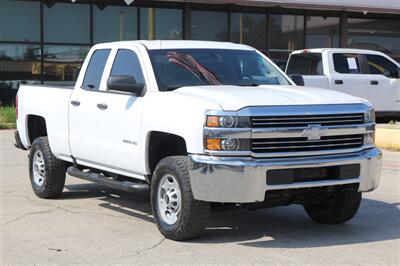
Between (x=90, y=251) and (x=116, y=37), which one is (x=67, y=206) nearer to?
(x=90, y=251)

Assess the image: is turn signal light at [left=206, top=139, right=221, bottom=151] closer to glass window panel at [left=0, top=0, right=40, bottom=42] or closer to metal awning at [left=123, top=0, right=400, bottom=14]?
metal awning at [left=123, top=0, right=400, bottom=14]

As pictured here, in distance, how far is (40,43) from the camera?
67.9ft

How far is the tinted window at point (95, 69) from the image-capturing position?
7586mm

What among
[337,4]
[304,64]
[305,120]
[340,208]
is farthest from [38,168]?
[337,4]

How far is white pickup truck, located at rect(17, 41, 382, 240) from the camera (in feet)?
18.5

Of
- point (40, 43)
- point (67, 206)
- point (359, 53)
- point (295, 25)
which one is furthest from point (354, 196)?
point (295, 25)

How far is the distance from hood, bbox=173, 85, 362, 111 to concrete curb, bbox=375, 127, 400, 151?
698 centimetres

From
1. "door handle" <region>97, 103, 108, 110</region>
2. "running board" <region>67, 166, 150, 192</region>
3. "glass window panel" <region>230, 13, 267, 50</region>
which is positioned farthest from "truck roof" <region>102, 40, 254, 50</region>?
"glass window panel" <region>230, 13, 267, 50</region>

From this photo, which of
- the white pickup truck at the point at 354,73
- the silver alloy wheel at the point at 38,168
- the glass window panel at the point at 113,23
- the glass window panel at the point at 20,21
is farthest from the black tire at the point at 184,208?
the glass window panel at the point at 113,23

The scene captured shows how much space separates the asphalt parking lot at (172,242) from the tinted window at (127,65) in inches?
62.5

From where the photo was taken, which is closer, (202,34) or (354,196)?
(354,196)

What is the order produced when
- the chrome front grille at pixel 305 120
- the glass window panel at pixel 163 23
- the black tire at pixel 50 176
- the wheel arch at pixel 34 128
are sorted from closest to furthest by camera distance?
the chrome front grille at pixel 305 120, the black tire at pixel 50 176, the wheel arch at pixel 34 128, the glass window panel at pixel 163 23

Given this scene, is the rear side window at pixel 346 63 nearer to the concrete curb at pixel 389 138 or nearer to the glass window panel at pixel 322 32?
the concrete curb at pixel 389 138

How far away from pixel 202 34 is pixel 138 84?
54.8 feet
